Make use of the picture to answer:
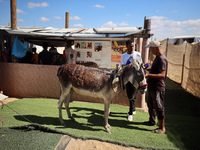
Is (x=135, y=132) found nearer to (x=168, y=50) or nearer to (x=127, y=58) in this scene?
(x=127, y=58)

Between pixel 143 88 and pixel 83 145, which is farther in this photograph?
pixel 143 88

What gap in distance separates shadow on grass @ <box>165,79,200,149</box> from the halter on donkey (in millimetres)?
1571

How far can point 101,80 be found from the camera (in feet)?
12.4

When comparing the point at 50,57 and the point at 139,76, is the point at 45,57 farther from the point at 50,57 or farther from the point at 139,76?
the point at 139,76

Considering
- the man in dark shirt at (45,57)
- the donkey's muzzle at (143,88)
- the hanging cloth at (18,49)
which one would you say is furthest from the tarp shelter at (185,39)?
the hanging cloth at (18,49)

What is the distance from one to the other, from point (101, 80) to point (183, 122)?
302 cm

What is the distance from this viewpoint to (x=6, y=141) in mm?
3143

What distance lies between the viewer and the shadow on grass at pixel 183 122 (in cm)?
352

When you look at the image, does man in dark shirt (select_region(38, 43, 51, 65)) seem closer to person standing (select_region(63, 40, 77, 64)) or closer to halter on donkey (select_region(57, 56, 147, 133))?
person standing (select_region(63, 40, 77, 64))

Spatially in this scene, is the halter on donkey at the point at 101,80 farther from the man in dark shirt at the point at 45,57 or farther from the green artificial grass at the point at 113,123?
the man in dark shirt at the point at 45,57

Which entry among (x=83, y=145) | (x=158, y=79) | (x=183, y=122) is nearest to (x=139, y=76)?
(x=158, y=79)

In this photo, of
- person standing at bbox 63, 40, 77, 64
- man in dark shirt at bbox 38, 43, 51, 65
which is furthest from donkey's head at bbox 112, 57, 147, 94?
man in dark shirt at bbox 38, 43, 51, 65

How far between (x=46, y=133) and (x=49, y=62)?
4.12m

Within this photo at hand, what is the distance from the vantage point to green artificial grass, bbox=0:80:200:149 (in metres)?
3.47
